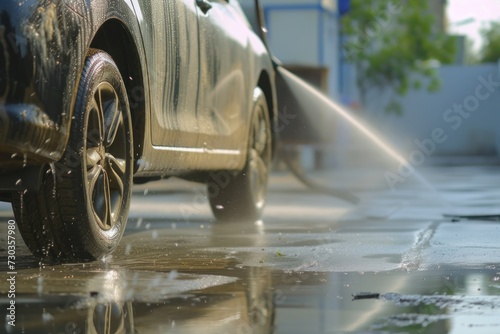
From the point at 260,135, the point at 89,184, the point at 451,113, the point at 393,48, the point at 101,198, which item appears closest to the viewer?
the point at 89,184

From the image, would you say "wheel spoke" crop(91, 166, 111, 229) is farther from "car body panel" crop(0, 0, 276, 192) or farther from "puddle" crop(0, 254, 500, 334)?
"car body panel" crop(0, 0, 276, 192)

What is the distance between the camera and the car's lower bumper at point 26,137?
197 inches

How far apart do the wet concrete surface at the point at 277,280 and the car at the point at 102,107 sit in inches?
11.1

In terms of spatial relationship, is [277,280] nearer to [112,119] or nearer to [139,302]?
[139,302]

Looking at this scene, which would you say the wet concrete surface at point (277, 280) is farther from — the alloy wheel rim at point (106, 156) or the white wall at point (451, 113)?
the white wall at point (451, 113)

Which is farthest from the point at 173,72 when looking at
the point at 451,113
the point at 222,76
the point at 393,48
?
the point at 451,113

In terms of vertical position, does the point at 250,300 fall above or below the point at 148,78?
below

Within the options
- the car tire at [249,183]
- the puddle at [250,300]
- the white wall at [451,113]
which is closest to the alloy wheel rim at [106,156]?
the puddle at [250,300]

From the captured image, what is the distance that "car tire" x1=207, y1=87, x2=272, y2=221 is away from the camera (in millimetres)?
9141

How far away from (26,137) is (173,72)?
1.88 meters

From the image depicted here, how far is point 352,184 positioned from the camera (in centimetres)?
1756

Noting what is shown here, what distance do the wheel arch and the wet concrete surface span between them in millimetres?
632

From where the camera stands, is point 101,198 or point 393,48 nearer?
point 101,198

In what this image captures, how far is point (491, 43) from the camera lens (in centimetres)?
8681
